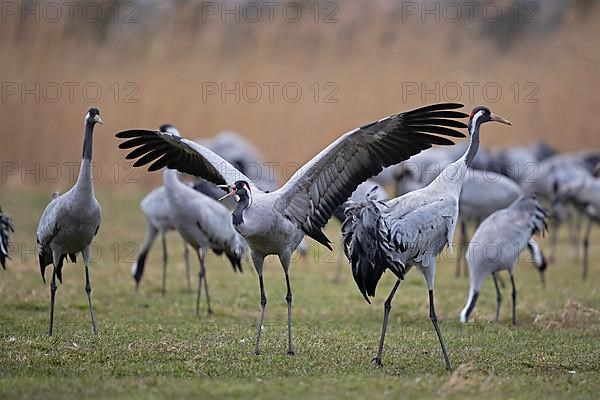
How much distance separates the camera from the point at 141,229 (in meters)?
18.2

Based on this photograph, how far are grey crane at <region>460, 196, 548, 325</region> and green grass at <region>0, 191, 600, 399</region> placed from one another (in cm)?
36

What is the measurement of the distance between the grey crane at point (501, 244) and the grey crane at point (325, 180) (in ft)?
8.61

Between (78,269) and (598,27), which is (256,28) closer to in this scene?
(598,27)

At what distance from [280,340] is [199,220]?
2.43m

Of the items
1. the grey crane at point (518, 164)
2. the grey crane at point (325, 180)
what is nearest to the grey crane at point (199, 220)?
the grey crane at point (325, 180)

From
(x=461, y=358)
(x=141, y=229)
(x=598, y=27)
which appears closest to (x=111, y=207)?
(x=141, y=229)

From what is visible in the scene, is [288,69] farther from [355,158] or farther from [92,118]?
[355,158]

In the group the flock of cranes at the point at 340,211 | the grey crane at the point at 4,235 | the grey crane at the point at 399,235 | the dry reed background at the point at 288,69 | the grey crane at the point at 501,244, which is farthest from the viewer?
the dry reed background at the point at 288,69

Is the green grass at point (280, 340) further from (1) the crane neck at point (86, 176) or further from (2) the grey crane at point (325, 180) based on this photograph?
(1) the crane neck at point (86, 176)

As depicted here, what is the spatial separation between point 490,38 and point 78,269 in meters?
23.7

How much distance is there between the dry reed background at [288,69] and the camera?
29.8 meters

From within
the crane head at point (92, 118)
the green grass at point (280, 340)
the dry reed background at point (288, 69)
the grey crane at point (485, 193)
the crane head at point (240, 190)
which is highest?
the dry reed background at point (288, 69)

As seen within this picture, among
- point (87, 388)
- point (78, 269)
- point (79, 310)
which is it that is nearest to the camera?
point (87, 388)

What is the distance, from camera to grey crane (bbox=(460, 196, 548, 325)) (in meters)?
10.2
